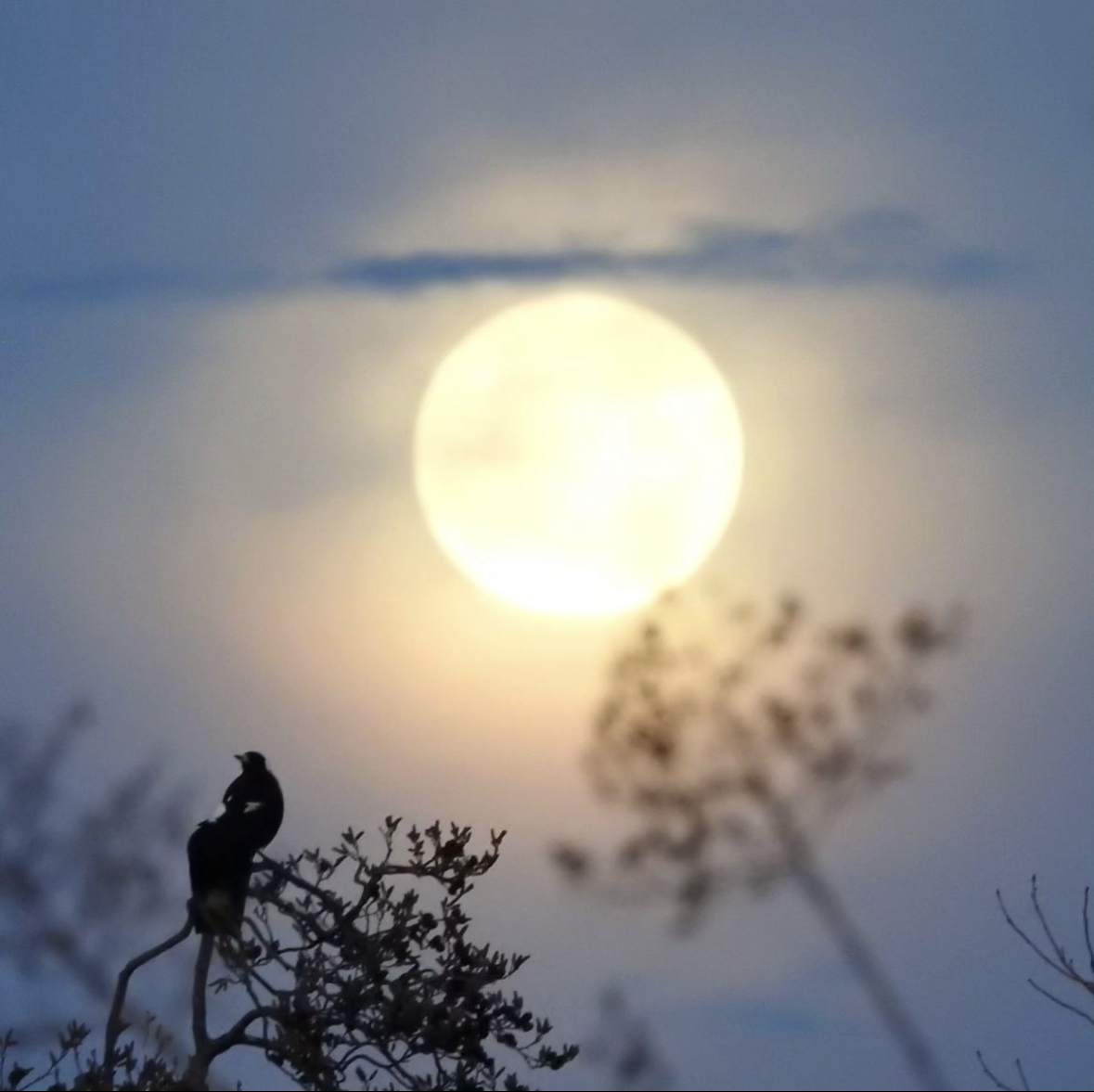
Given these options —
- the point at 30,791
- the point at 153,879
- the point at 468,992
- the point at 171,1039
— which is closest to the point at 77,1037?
the point at 171,1039

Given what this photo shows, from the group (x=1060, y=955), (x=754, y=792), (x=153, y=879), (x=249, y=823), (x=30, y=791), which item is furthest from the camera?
(x=30, y=791)

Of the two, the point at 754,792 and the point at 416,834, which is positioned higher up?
the point at 416,834

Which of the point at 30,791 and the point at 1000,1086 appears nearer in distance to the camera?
the point at 1000,1086

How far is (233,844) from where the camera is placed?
10531mm

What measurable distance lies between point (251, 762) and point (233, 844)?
126cm

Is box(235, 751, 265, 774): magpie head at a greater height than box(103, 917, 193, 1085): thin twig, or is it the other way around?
box(235, 751, 265, 774): magpie head

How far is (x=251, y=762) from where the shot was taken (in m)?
11.7

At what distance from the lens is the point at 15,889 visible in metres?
13.1

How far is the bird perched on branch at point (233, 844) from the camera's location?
9609mm

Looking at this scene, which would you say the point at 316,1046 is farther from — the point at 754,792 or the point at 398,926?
the point at 754,792

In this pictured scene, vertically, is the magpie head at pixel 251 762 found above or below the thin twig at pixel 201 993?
above

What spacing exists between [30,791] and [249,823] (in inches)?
152

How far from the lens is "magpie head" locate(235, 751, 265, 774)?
Answer: 1168 centimetres

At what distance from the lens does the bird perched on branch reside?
9.61 m
